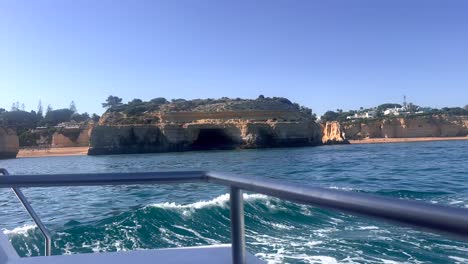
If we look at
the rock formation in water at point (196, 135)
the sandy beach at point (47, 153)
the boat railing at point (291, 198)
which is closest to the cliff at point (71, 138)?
the sandy beach at point (47, 153)

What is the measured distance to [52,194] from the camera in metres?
10.7

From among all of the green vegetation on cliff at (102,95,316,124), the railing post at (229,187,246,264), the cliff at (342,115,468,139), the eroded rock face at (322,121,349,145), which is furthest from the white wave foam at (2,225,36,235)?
the cliff at (342,115,468,139)

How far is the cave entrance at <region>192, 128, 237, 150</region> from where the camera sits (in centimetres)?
4950

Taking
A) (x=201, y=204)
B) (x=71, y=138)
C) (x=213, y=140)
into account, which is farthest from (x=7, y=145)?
(x=201, y=204)

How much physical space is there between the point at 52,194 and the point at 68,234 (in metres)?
4.76

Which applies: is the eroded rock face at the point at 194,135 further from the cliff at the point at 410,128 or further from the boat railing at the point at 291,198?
the boat railing at the point at 291,198

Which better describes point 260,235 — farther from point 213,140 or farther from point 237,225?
point 213,140

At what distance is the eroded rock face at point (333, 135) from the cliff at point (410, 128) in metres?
8.35

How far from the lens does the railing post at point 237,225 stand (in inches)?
56.6

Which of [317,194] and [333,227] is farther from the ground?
[317,194]

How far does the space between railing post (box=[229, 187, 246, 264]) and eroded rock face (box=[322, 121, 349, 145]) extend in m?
54.2

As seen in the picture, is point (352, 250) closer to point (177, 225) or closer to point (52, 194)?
point (177, 225)

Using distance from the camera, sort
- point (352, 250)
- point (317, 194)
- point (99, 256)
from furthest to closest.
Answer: point (352, 250) → point (99, 256) → point (317, 194)

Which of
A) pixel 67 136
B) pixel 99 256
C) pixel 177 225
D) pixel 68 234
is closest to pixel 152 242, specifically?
pixel 177 225
